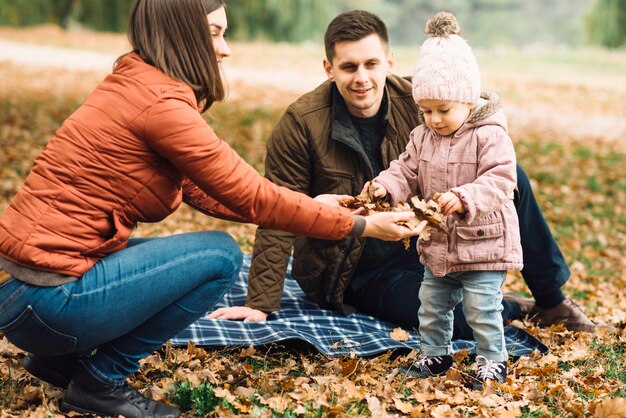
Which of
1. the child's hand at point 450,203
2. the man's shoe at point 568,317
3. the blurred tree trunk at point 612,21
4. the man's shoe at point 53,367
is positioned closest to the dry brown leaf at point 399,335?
the man's shoe at point 568,317

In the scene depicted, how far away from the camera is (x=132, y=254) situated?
277 cm

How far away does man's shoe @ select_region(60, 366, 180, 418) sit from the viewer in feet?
9.51

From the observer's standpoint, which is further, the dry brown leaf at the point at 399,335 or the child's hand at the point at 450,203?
the dry brown leaf at the point at 399,335

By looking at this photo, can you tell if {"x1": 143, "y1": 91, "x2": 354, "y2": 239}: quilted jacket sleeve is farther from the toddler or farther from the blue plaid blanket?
the blue plaid blanket

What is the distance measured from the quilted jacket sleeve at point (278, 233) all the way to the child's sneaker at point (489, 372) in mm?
1136

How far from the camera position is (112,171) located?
267 centimetres

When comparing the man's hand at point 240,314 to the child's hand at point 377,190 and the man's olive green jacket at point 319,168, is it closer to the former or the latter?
the man's olive green jacket at point 319,168

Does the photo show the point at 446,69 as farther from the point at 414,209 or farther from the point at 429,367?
the point at 429,367

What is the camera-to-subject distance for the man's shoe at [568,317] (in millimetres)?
4137

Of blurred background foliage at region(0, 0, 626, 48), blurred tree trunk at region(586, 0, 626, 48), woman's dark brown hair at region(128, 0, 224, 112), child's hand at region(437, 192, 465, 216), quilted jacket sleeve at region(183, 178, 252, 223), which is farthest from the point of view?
blurred tree trunk at region(586, 0, 626, 48)

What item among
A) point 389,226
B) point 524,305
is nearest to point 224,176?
point 389,226

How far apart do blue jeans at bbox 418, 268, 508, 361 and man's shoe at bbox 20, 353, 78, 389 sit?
4.99ft

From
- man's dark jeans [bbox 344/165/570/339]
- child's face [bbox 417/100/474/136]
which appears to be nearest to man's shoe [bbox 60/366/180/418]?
man's dark jeans [bbox 344/165/570/339]

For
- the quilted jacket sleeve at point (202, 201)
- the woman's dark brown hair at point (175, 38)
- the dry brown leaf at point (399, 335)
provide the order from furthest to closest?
the dry brown leaf at point (399, 335) → the quilted jacket sleeve at point (202, 201) → the woman's dark brown hair at point (175, 38)
